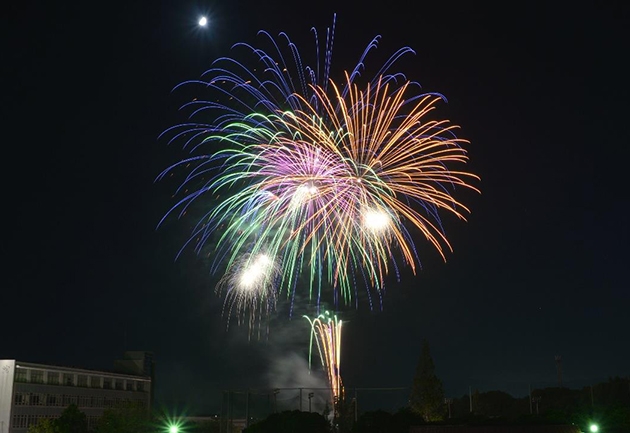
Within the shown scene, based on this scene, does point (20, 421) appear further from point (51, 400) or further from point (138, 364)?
point (138, 364)

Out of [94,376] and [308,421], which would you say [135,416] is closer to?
[94,376]

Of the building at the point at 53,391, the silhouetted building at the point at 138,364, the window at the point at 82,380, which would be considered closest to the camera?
the building at the point at 53,391

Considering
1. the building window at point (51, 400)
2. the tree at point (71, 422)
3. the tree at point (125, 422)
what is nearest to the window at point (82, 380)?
the building window at point (51, 400)

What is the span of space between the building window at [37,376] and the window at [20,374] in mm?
1409

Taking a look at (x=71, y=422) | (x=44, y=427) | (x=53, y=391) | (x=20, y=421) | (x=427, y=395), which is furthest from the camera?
(x=53, y=391)

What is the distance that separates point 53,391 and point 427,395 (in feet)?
127

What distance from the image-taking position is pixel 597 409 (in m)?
45.9

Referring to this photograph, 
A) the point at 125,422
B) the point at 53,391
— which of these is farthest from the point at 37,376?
the point at 125,422

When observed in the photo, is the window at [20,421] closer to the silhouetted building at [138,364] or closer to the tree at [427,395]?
the silhouetted building at [138,364]

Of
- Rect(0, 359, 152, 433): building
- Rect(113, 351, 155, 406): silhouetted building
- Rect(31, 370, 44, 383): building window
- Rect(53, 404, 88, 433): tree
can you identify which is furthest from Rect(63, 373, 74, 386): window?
Rect(113, 351, 155, 406): silhouetted building

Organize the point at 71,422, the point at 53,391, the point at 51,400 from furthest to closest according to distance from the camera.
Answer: the point at 53,391 → the point at 51,400 → the point at 71,422

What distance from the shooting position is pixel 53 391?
72625 millimetres

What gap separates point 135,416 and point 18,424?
1009 cm

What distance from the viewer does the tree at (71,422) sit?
64.7 m
